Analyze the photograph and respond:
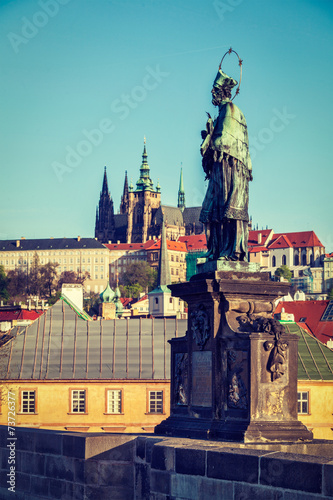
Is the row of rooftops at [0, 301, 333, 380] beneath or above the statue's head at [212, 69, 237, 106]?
beneath

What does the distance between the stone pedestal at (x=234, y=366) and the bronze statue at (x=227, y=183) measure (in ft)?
1.78

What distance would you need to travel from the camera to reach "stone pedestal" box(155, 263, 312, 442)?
11.1m

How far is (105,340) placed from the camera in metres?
37.3

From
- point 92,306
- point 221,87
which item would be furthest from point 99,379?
point 92,306

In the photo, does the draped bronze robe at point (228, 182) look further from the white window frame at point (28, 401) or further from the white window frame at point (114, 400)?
the white window frame at point (28, 401)

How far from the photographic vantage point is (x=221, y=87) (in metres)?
13.1

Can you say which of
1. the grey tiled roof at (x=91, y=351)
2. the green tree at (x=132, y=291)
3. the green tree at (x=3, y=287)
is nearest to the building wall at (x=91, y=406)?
the grey tiled roof at (x=91, y=351)

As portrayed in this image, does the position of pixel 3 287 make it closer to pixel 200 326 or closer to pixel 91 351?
pixel 91 351

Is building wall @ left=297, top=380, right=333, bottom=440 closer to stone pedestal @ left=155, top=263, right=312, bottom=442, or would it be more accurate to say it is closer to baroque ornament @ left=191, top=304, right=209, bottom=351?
stone pedestal @ left=155, top=263, right=312, bottom=442

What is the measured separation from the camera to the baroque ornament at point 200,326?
39.2 feet

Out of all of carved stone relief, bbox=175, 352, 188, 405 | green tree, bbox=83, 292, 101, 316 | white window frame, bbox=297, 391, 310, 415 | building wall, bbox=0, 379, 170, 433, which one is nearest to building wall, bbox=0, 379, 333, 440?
building wall, bbox=0, 379, 170, 433

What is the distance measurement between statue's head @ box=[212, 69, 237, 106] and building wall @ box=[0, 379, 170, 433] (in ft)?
80.2

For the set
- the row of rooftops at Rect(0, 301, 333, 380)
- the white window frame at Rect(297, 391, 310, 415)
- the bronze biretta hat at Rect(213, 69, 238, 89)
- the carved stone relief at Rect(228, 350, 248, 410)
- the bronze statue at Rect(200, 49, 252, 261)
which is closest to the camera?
the carved stone relief at Rect(228, 350, 248, 410)

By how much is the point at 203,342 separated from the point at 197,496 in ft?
7.31
